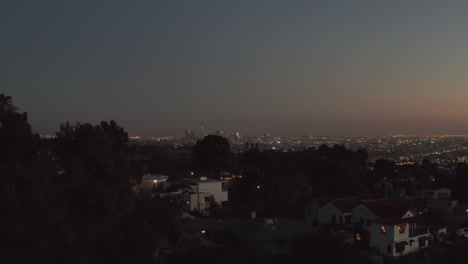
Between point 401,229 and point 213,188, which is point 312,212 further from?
point 213,188

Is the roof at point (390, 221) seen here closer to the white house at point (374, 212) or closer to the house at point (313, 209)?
the white house at point (374, 212)

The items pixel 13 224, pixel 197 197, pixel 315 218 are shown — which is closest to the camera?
pixel 13 224

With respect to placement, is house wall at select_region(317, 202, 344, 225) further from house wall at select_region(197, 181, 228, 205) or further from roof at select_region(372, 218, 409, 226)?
house wall at select_region(197, 181, 228, 205)

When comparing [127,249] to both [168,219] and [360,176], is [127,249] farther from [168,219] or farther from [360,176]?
[360,176]

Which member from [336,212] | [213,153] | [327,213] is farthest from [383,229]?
[213,153]

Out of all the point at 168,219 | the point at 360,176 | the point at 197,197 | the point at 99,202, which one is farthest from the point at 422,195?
the point at 99,202

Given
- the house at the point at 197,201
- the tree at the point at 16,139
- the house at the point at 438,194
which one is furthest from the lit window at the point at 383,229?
the tree at the point at 16,139

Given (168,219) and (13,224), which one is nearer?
(13,224)
